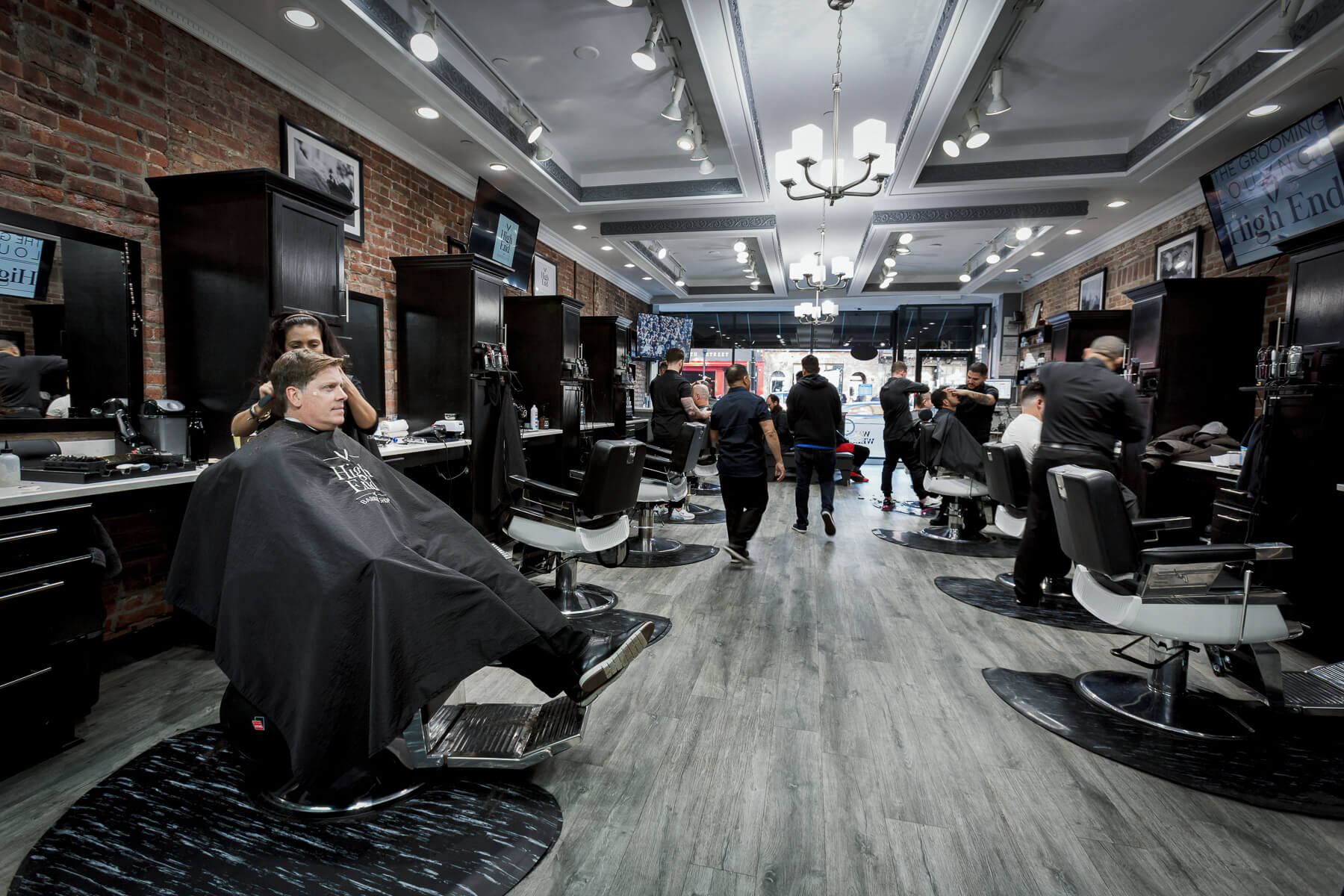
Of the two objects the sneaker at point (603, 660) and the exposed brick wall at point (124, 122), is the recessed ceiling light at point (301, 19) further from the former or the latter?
the sneaker at point (603, 660)

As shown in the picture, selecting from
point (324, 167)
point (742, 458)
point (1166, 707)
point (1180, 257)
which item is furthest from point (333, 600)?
point (1180, 257)

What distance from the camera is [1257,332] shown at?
4.50 meters

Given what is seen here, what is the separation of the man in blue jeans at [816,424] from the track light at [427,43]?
3036 mm

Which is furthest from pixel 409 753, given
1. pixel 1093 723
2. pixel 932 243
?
pixel 932 243

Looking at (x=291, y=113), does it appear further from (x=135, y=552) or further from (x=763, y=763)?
(x=763, y=763)

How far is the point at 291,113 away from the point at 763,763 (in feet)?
13.2

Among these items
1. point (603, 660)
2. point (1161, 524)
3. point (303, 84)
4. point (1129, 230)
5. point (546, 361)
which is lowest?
point (603, 660)

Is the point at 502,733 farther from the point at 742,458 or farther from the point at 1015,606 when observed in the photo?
the point at 1015,606

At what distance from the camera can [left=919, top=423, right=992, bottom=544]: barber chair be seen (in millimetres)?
4543

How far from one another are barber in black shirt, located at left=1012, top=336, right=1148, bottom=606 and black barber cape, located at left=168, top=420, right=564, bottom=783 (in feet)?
8.32

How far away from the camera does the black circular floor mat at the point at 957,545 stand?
439 centimetres

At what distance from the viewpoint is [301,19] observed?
9.47 feet

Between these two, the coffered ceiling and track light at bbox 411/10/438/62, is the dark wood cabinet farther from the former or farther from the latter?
track light at bbox 411/10/438/62

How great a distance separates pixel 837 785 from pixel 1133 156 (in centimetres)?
538
